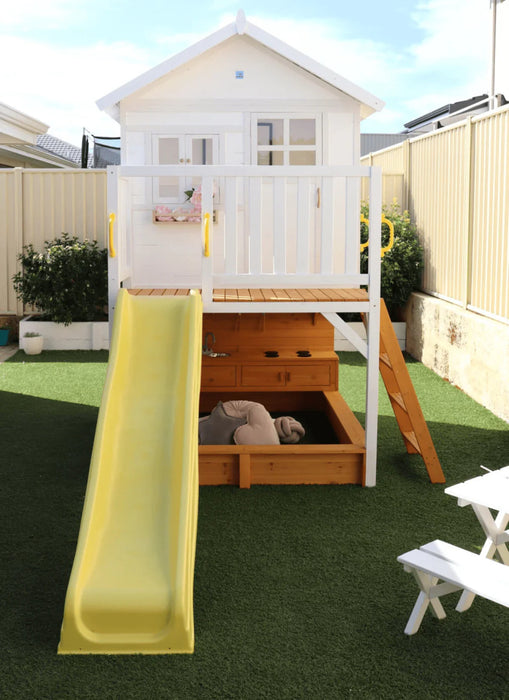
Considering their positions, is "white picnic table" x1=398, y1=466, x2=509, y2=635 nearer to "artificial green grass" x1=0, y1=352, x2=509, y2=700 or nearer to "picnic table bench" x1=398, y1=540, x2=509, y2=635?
"picnic table bench" x1=398, y1=540, x2=509, y2=635

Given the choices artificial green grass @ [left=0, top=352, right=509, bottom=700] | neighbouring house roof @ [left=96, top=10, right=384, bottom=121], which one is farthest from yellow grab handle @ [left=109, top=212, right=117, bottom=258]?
neighbouring house roof @ [left=96, top=10, right=384, bottom=121]

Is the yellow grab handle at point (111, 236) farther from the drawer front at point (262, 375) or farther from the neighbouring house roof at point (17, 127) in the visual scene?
the neighbouring house roof at point (17, 127)

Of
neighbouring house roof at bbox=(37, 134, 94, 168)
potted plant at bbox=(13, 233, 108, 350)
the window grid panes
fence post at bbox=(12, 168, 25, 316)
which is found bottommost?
potted plant at bbox=(13, 233, 108, 350)

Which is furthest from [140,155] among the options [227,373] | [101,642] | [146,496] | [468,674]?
[468,674]

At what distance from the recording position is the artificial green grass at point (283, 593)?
3256 millimetres

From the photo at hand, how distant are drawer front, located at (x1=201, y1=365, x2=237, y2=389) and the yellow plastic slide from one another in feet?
7.54

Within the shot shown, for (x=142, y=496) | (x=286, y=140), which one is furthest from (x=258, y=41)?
(x=142, y=496)

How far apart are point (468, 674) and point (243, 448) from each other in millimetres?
2704

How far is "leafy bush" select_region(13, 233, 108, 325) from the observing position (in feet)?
36.3

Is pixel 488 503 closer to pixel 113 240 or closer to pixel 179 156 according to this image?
pixel 113 240

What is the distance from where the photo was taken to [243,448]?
575cm

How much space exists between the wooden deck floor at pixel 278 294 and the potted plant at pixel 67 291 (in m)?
5.20

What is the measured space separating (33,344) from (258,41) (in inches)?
194

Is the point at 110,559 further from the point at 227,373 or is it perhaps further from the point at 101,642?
→ the point at 227,373
